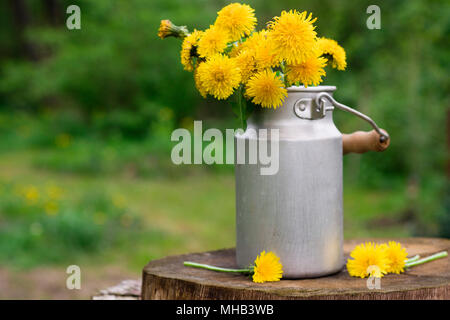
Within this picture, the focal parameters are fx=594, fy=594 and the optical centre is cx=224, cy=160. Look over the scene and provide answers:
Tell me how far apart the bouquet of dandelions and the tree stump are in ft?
1.63

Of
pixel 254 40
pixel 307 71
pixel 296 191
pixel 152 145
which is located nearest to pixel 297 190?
pixel 296 191

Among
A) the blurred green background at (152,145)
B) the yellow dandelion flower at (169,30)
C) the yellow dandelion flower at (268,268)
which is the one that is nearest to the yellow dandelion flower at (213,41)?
the yellow dandelion flower at (169,30)

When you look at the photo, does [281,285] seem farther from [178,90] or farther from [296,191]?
[178,90]

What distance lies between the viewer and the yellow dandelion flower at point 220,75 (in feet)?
5.64

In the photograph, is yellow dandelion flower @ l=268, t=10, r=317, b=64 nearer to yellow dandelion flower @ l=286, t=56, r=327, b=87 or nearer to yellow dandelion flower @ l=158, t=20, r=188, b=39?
yellow dandelion flower @ l=286, t=56, r=327, b=87

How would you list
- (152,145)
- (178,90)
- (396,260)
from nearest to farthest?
(396,260), (152,145), (178,90)

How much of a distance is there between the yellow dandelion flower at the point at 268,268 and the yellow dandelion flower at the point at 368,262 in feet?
0.86

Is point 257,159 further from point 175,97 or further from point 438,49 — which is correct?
point 175,97

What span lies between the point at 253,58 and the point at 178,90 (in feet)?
26.7

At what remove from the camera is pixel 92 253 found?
5035 millimetres

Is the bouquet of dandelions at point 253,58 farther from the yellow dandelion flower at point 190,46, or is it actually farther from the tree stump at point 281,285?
the tree stump at point 281,285

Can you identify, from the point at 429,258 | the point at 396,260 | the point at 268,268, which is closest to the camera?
the point at 268,268

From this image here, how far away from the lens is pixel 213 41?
178 cm
